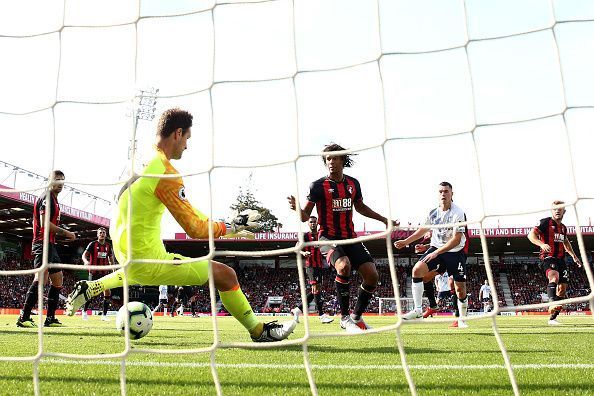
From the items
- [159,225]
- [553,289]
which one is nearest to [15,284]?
[553,289]

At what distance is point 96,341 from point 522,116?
409 cm

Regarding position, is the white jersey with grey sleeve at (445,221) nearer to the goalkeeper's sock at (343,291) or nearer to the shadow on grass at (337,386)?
the goalkeeper's sock at (343,291)

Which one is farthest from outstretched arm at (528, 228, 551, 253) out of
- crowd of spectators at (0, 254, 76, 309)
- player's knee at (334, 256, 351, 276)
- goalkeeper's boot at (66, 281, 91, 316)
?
crowd of spectators at (0, 254, 76, 309)

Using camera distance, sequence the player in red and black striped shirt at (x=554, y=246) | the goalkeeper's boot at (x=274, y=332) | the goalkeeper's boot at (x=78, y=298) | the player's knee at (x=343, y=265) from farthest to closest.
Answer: the player in red and black striped shirt at (x=554, y=246)
the player's knee at (x=343, y=265)
the goalkeeper's boot at (x=78, y=298)
the goalkeeper's boot at (x=274, y=332)

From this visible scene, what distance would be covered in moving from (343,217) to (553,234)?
385 cm

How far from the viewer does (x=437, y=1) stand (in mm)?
3699

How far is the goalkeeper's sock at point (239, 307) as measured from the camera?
3.88 m

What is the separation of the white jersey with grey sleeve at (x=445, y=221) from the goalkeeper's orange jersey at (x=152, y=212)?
4553 millimetres

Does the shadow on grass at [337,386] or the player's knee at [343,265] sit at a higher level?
the player's knee at [343,265]

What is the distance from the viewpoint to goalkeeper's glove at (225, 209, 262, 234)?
388 cm

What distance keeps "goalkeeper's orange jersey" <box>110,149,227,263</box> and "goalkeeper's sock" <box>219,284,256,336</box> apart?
44 cm

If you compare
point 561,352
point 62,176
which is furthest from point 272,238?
point 561,352

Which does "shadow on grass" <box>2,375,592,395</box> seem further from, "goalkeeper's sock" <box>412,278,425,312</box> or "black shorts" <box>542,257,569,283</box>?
"goalkeeper's sock" <box>412,278,425,312</box>

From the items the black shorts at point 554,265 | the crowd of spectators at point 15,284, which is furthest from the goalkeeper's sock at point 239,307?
the crowd of spectators at point 15,284
